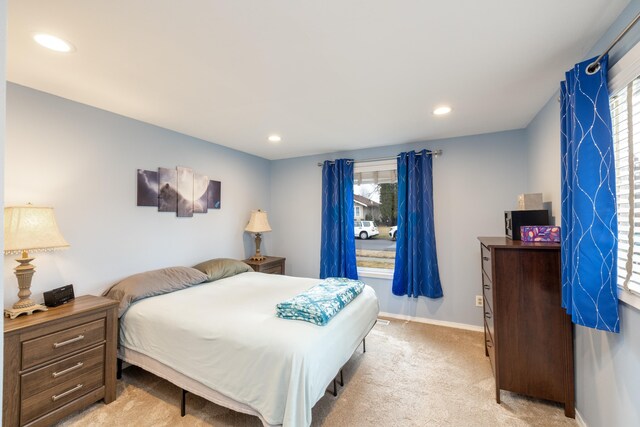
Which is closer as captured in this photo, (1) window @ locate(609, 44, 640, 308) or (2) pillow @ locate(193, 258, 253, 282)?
(1) window @ locate(609, 44, 640, 308)

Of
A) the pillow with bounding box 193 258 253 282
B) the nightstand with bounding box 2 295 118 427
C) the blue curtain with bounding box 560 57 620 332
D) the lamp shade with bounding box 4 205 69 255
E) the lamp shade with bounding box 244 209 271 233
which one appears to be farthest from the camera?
the lamp shade with bounding box 244 209 271 233

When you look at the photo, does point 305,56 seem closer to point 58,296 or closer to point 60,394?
point 58,296

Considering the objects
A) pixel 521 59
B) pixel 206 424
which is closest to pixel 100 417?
pixel 206 424

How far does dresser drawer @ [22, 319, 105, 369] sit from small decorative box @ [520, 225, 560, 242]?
3231 millimetres

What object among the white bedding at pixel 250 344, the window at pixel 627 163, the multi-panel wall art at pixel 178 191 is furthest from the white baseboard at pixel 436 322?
the multi-panel wall art at pixel 178 191

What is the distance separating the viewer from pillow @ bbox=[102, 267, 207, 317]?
2.36 meters

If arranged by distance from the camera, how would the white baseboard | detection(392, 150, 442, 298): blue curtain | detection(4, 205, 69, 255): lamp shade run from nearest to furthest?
detection(4, 205, 69, 255): lamp shade < the white baseboard < detection(392, 150, 442, 298): blue curtain

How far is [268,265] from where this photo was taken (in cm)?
401

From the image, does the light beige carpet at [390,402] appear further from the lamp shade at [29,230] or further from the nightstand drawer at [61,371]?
the lamp shade at [29,230]

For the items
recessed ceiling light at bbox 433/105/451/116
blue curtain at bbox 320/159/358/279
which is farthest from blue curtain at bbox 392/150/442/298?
recessed ceiling light at bbox 433/105/451/116

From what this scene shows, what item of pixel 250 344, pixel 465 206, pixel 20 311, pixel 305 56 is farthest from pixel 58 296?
pixel 465 206

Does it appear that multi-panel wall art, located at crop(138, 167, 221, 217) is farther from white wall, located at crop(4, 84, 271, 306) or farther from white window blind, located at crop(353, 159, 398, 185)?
white window blind, located at crop(353, 159, 398, 185)

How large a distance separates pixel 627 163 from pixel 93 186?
3690mm

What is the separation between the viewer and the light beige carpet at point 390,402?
1922 millimetres
